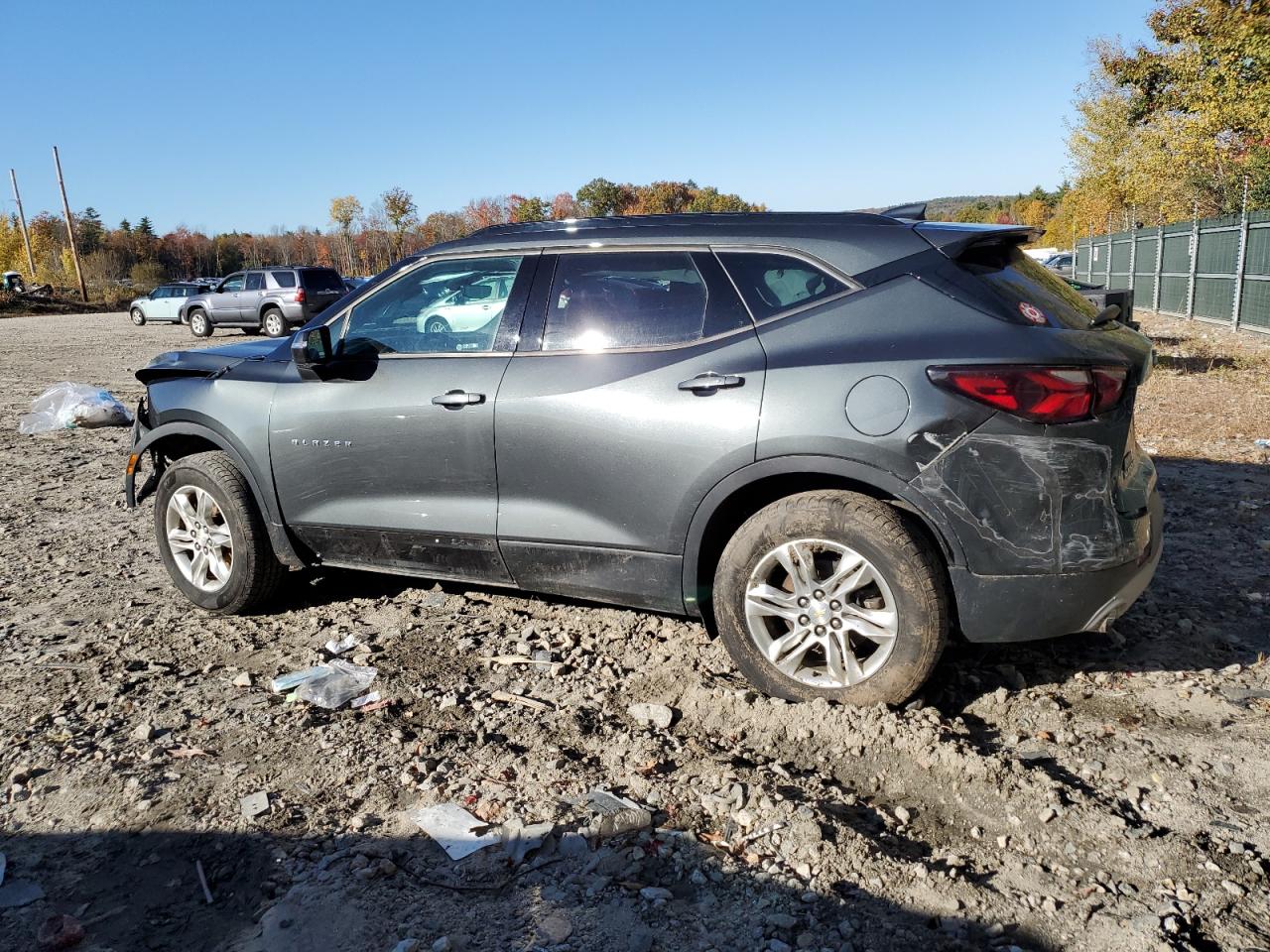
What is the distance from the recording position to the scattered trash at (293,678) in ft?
13.0

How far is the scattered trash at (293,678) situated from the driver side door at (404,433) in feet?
1.86

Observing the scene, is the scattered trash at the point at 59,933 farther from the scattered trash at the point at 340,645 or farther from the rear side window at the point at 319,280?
the rear side window at the point at 319,280

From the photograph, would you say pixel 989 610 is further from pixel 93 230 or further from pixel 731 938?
pixel 93 230

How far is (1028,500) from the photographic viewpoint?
10.5 ft

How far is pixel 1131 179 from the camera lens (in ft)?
115

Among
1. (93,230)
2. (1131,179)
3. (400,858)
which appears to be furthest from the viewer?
(93,230)

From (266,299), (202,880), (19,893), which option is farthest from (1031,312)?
(266,299)

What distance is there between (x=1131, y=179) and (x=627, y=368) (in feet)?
123

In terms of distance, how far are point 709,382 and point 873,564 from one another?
0.87 meters

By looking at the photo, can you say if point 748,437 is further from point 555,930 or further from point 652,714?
point 555,930

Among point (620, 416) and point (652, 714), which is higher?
point (620, 416)

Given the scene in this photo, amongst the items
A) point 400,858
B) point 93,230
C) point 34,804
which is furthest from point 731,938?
point 93,230

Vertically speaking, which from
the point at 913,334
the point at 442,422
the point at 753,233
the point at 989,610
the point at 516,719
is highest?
the point at 753,233

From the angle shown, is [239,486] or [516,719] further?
[239,486]
